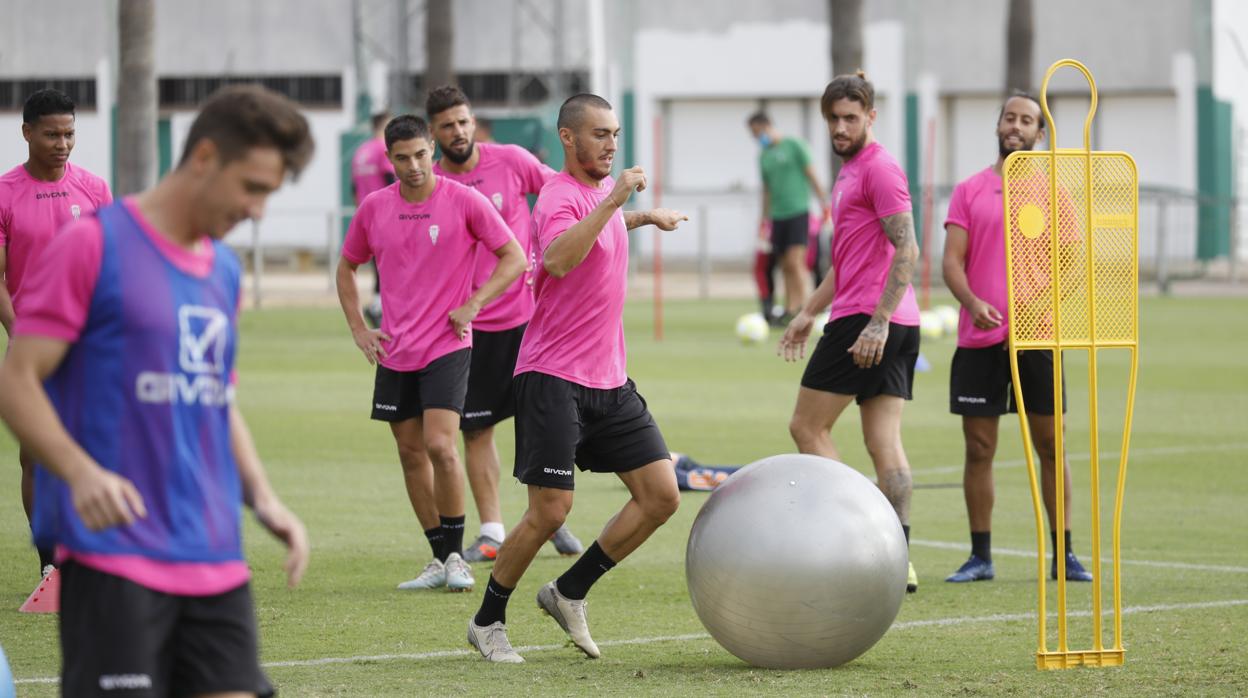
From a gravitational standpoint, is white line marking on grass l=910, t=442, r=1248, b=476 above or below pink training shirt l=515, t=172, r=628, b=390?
below

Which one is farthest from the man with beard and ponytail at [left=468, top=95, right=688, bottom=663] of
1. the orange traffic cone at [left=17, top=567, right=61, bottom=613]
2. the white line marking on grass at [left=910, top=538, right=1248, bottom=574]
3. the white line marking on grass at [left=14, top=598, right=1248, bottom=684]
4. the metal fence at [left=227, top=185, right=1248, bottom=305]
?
the metal fence at [left=227, top=185, right=1248, bottom=305]

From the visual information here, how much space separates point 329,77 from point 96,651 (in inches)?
1598

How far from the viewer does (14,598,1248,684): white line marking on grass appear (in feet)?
23.3

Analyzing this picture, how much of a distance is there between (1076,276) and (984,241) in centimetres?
213

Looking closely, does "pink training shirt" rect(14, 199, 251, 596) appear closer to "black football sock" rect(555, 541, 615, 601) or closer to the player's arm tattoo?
"black football sock" rect(555, 541, 615, 601)

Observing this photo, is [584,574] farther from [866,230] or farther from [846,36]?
[846,36]

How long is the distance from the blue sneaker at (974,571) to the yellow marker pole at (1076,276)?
2068 millimetres

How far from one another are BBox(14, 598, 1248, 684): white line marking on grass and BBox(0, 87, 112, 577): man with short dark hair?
6.30 ft

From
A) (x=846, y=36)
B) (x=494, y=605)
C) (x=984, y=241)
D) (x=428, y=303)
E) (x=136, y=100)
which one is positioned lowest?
(x=494, y=605)

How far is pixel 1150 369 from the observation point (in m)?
20.4

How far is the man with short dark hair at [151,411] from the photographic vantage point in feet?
13.3

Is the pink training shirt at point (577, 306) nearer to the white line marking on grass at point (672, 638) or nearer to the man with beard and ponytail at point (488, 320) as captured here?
the white line marking on grass at point (672, 638)

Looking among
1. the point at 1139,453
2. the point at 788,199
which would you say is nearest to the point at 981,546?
the point at 1139,453

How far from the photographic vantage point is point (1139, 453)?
1411cm
